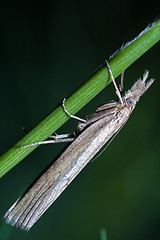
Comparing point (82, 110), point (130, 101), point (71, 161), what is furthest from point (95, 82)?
point (82, 110)

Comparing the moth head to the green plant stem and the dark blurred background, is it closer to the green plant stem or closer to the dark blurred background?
the green plant stem

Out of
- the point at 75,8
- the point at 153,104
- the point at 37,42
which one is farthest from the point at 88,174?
the point at 75,8

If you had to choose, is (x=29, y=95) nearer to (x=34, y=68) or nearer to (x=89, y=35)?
(x=34, y=68)

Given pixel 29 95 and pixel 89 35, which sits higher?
pixel 89 35

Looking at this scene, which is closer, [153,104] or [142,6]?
[153,104]

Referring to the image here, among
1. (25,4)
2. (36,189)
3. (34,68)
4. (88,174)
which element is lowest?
(36,189)

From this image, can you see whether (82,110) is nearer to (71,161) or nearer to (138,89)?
(138,89)

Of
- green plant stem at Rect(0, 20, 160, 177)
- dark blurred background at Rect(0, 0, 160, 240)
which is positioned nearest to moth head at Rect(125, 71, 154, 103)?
green plant stem at Rect(0, 20, 160, 177)
